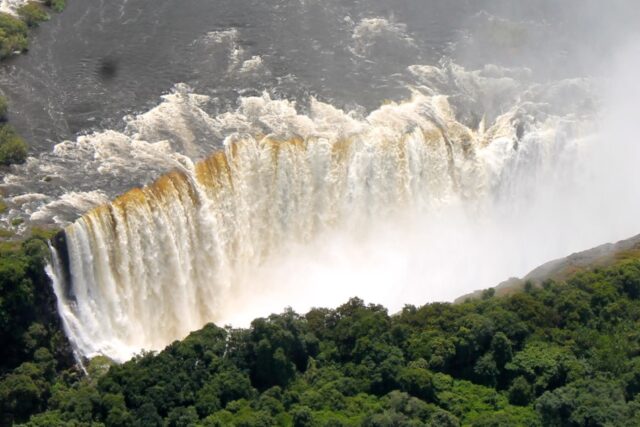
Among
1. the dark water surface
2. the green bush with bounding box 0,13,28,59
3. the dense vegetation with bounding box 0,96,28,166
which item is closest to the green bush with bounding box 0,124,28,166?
the dense vegetation with bounding box 0,96,28,166

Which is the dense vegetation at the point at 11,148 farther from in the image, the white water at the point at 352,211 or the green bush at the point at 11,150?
the white water at the point at 352,211

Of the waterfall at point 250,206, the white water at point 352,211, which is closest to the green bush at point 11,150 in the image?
the white water at point 352,211

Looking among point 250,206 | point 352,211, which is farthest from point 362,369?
point 352,211

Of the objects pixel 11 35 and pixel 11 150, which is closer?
pixel 11 150

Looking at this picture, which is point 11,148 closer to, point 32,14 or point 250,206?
point 250,206

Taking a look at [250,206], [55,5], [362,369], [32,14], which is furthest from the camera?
[55,5]

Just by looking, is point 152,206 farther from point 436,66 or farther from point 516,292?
point 436,66
